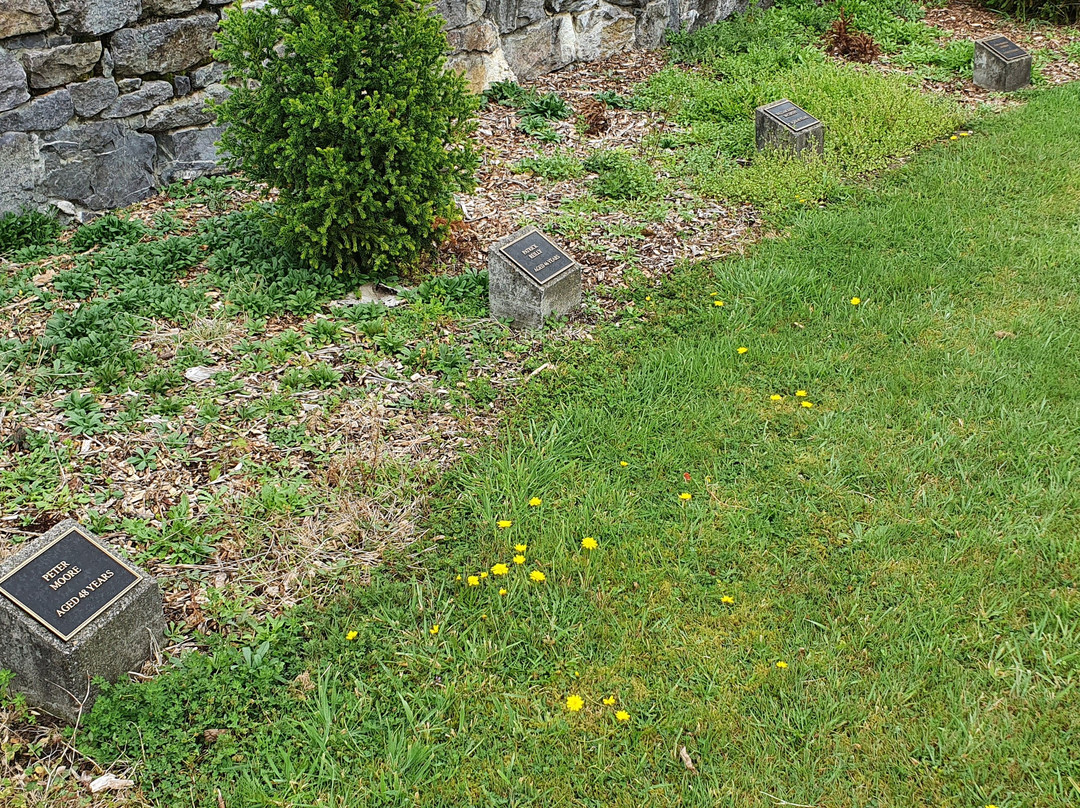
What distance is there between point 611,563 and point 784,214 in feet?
11.0

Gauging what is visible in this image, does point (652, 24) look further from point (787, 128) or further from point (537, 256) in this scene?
point (537, 256)

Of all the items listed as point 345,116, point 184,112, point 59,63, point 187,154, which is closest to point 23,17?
point 59,63

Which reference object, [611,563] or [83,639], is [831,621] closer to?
[611,563]

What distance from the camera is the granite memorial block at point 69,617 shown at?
8.61 feet

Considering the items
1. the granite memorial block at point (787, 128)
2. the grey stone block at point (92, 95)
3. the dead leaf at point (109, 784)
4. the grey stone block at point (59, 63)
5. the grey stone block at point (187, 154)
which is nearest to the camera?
the dead leaf at point (109, 784)

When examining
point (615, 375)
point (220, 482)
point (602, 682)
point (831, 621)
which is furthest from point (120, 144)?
point (831, 621)

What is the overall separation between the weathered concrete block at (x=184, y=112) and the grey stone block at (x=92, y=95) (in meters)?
0.28

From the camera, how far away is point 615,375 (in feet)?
13.9

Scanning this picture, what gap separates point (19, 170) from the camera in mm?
4953

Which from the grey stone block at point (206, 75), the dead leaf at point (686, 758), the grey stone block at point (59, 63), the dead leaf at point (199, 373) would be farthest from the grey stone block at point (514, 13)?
the dead leaf at point (686, 758)

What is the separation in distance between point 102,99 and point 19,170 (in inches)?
24.5

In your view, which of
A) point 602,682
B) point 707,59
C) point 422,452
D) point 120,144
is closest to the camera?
point 602,682

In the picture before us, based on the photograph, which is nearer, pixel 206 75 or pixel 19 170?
pixel 19 170

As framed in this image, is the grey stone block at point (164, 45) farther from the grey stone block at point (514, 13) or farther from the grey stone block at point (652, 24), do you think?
the grey stone block at point (652, 24)
